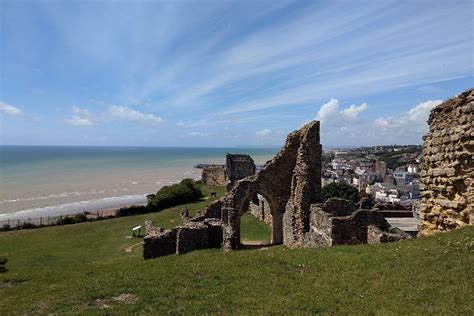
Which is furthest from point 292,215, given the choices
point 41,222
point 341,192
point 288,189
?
point 341,192

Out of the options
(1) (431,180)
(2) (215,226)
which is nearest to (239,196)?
→ (2) (215,226)

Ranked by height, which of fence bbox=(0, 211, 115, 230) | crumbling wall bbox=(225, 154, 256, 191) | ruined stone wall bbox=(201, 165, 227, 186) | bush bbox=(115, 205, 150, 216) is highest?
crumbling wall bbox=(225, 154, 256, 191)

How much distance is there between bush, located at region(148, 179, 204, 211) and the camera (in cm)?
4497

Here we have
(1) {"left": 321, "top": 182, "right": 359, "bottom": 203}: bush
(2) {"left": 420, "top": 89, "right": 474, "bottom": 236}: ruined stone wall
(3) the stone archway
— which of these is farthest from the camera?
(1) {"left": 321, "top": 182, "right": 359, "bottom": 203}: bush

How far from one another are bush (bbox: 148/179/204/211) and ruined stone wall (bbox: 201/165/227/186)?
54.5 ft

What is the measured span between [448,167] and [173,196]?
1559 inches

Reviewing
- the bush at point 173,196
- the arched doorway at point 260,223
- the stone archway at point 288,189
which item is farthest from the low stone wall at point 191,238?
the bush at point 173,196

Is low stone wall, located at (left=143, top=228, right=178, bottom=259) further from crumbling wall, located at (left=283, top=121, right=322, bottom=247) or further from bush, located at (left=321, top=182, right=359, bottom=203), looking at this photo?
bush, located at (left=321, top=182, right=359, bottom=203)

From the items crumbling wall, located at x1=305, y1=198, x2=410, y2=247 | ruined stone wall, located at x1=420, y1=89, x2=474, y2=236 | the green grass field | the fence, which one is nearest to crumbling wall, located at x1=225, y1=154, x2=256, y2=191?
the fence

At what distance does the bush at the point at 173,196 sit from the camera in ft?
148

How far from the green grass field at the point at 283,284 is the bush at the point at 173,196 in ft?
100

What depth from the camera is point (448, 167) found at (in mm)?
9820

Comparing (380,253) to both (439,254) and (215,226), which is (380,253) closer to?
(439,254)

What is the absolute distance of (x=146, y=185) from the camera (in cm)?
8425
